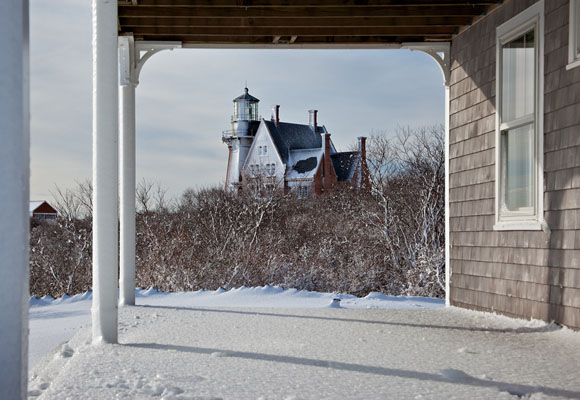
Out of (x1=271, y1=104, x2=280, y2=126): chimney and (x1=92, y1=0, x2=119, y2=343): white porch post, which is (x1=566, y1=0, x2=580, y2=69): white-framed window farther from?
(x1=271, y1=104, x2=280, y2=126): chimney

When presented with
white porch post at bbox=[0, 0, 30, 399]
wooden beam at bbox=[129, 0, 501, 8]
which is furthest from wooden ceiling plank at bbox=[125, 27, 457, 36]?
white porch post at bbox=[0, 0, 30, 399]

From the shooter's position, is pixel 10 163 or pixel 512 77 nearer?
pixel 10 163

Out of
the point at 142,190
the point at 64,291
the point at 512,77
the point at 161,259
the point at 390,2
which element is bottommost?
the point at 64,291

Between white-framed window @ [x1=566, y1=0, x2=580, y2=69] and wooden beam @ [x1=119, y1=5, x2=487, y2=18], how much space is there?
1.53 m

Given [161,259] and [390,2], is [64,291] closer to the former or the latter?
[161,259]

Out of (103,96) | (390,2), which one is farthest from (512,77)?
(103,96)

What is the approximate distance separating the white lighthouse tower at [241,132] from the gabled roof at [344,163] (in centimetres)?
485

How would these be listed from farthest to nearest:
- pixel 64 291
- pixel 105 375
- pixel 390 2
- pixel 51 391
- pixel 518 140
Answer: pixel 64 291 → pixel 390 2 → pixel 518 140 → pixel 105 375 → pixel 51 391

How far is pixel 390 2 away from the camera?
634 cm

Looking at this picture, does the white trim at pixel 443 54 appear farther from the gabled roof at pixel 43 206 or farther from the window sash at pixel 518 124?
the gabled roof at pixel 43 206

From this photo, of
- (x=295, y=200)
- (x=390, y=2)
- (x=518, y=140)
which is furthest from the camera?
(x=295, y=200)

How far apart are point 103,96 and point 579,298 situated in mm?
3891

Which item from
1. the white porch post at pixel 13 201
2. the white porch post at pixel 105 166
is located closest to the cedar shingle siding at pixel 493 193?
the white porch post at pixel 105 166

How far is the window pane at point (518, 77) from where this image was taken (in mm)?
5695
